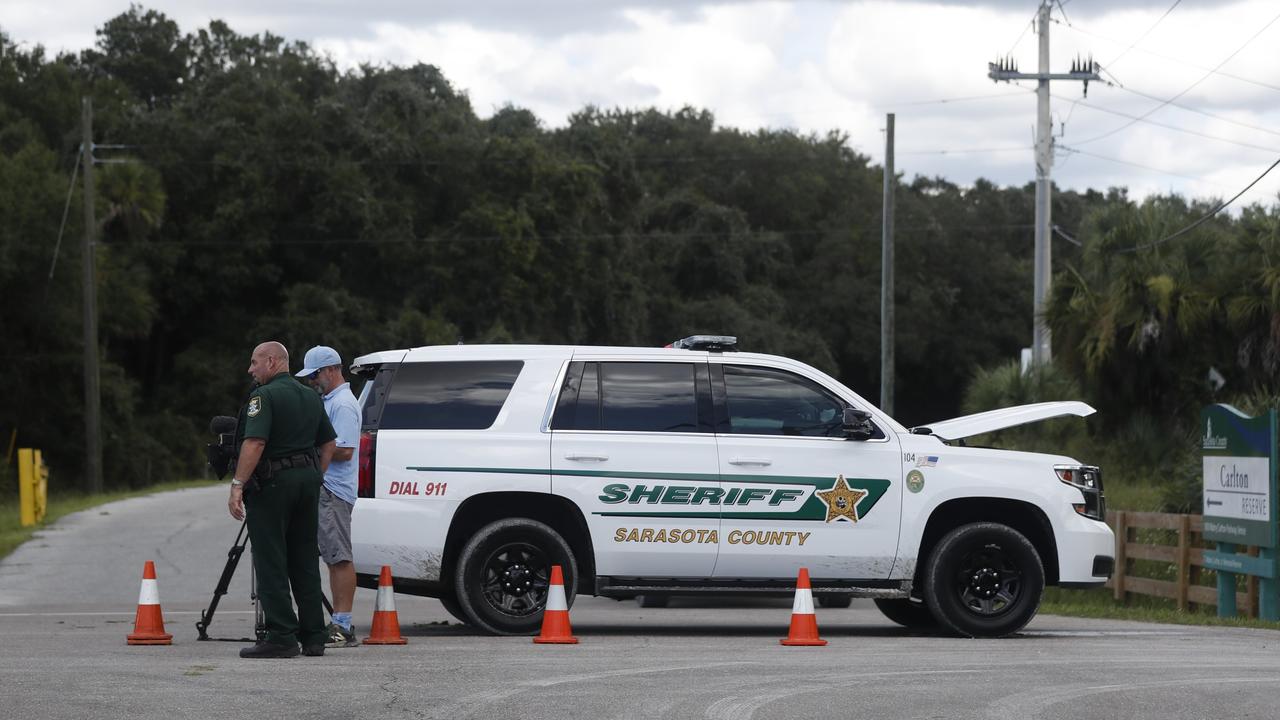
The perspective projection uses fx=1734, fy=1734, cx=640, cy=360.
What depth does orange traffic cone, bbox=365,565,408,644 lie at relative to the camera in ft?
38.2

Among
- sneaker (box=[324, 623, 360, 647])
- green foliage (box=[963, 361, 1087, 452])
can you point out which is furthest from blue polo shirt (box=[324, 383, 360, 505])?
green foliage (box=[963, 361, 1087, 452])

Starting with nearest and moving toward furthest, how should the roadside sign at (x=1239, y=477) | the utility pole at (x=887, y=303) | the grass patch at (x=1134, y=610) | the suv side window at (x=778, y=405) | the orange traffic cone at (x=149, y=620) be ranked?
the orange traffic cone at (x=149, y=620)
the suv side window at (x=778, y=405)
the roadside sign at (x=1239, y=477)
the grass patch at (x=1134, y=610)
the utility pole at (x=887, y=303)

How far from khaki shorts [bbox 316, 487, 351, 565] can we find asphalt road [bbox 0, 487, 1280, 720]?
0.67m

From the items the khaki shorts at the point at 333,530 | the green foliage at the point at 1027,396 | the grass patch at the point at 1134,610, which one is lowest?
the grass patch at the point at 1134,610

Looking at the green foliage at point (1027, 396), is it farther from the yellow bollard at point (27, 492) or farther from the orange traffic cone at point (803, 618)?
the orange traffic cone at point (803, 618)

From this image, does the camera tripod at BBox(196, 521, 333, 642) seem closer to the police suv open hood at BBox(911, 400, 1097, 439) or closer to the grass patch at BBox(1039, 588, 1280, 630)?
the police suv open hood at BBox(911, 400, 1097, 439)

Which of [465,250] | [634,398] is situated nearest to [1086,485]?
[634,398]

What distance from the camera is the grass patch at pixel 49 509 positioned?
23647 millimetres

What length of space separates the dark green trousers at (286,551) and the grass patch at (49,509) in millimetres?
12088

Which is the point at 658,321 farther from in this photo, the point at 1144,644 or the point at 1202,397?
the point at 1144,644

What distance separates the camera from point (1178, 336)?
24.9m

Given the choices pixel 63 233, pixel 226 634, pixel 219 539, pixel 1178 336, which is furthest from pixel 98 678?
pixel 63 233

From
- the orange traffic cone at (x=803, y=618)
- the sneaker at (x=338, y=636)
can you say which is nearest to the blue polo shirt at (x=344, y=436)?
the sneaker at (x=338, y=636)

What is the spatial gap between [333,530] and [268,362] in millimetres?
1372
